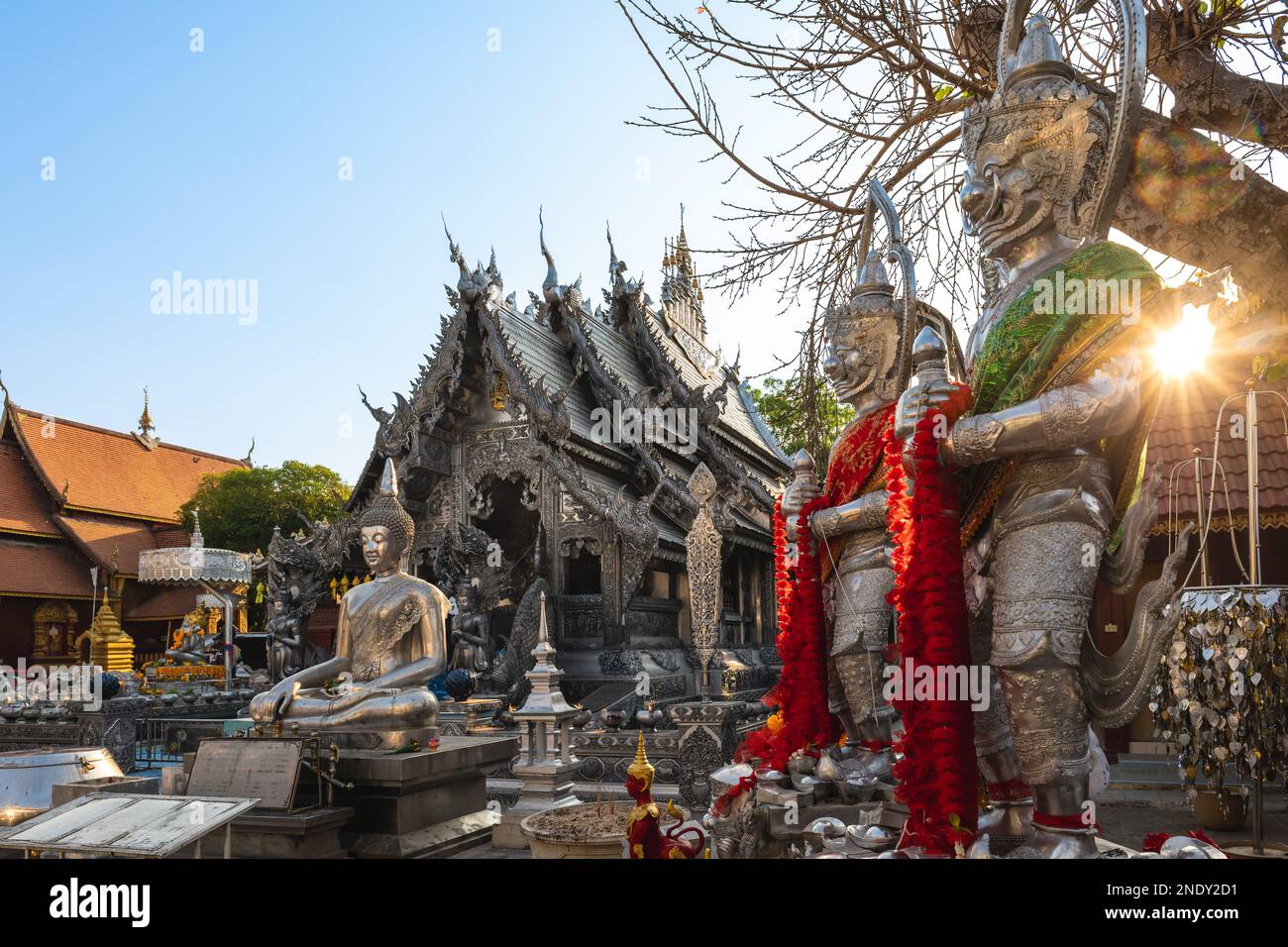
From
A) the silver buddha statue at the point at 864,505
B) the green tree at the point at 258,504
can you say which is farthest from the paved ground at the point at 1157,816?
the green tree at the point at 258,504

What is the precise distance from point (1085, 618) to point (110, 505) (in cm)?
3393

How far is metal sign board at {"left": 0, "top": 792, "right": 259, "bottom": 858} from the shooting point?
12.5ft

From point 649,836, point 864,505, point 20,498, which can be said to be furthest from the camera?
point 20,498

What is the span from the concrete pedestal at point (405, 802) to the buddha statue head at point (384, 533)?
145cm

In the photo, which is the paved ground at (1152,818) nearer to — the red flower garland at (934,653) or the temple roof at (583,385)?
the red flower garland at (934,653)

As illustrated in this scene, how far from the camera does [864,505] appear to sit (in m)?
4.71

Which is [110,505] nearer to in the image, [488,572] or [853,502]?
[488,572]

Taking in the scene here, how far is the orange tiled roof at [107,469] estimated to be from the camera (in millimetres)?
29781

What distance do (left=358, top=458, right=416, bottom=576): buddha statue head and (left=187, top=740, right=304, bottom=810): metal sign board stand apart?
5.53 feet

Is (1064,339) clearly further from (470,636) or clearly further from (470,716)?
(470,636)

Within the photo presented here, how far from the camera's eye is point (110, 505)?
30688 millimetres

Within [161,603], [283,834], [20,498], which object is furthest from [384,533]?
[20,498]

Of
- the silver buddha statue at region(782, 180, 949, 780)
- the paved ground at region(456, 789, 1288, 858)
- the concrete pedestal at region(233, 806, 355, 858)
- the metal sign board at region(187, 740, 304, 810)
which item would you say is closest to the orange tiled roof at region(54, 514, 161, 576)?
the metal sign board at region(187, 740, 304, 810)

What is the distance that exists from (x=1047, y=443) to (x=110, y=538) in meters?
32.4
